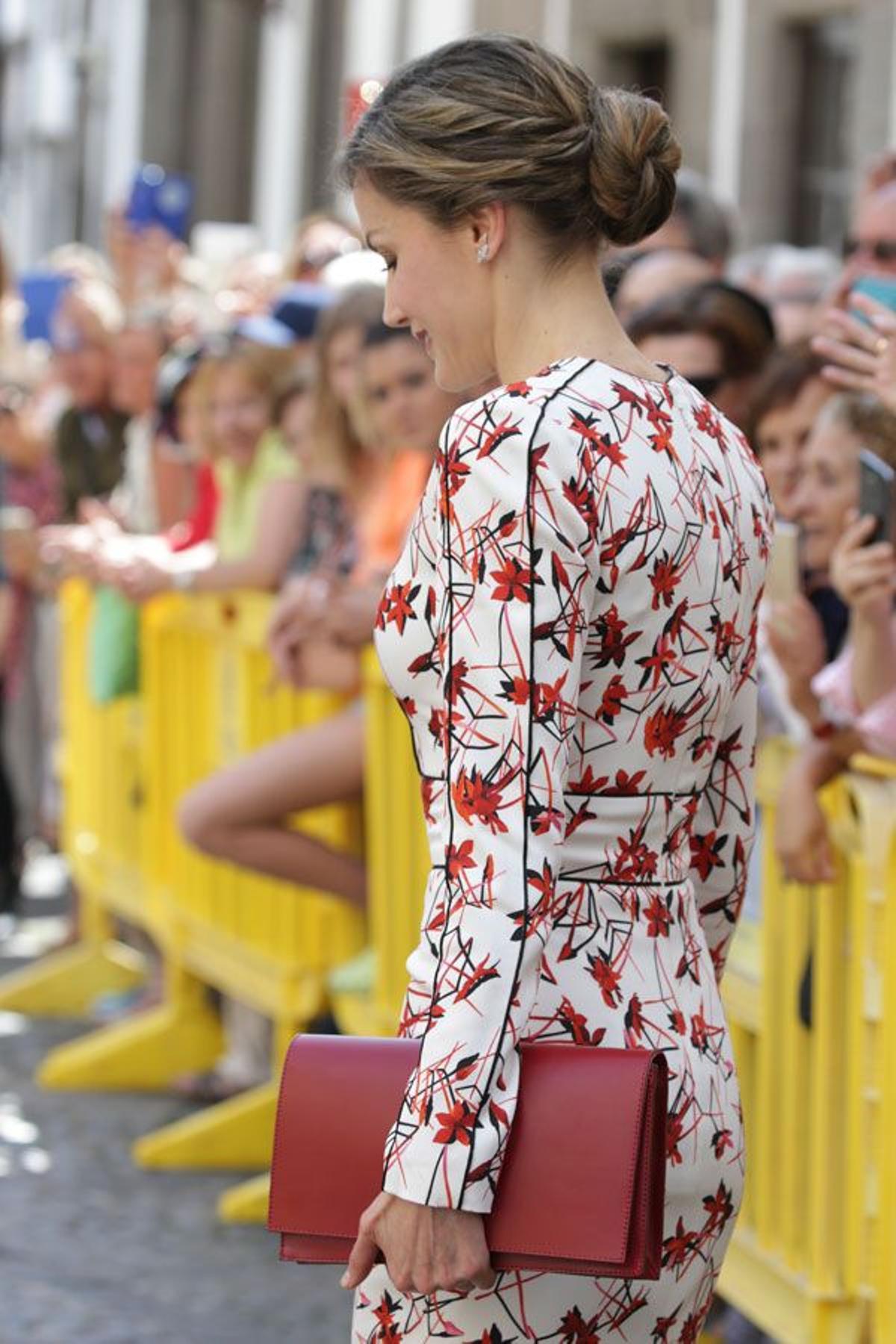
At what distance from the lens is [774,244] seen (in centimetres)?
1435

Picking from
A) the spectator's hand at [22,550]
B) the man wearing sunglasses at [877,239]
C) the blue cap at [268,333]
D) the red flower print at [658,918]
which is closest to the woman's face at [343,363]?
the blue cap at [268,333]

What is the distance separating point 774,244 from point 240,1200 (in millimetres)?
9122

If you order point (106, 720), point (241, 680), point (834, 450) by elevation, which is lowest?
point (106, 720)

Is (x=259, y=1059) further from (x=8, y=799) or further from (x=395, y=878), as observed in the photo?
(x=8, y=799)

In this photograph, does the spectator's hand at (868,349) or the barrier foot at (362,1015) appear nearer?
the spectator's hand at (868,349)

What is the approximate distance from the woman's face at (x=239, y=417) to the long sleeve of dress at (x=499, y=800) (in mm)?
5061

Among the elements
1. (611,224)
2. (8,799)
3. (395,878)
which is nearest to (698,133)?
(8,799)

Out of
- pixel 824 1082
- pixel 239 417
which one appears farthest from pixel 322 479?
pixel 824 1082

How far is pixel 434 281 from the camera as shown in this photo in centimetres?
269

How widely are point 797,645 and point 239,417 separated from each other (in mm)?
3269

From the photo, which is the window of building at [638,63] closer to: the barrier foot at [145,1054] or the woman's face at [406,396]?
the barrier foot at [145,1054]

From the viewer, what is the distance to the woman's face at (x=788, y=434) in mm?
5371

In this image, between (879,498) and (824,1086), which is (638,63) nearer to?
(879,498)

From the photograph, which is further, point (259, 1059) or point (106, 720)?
point (106, 720)
